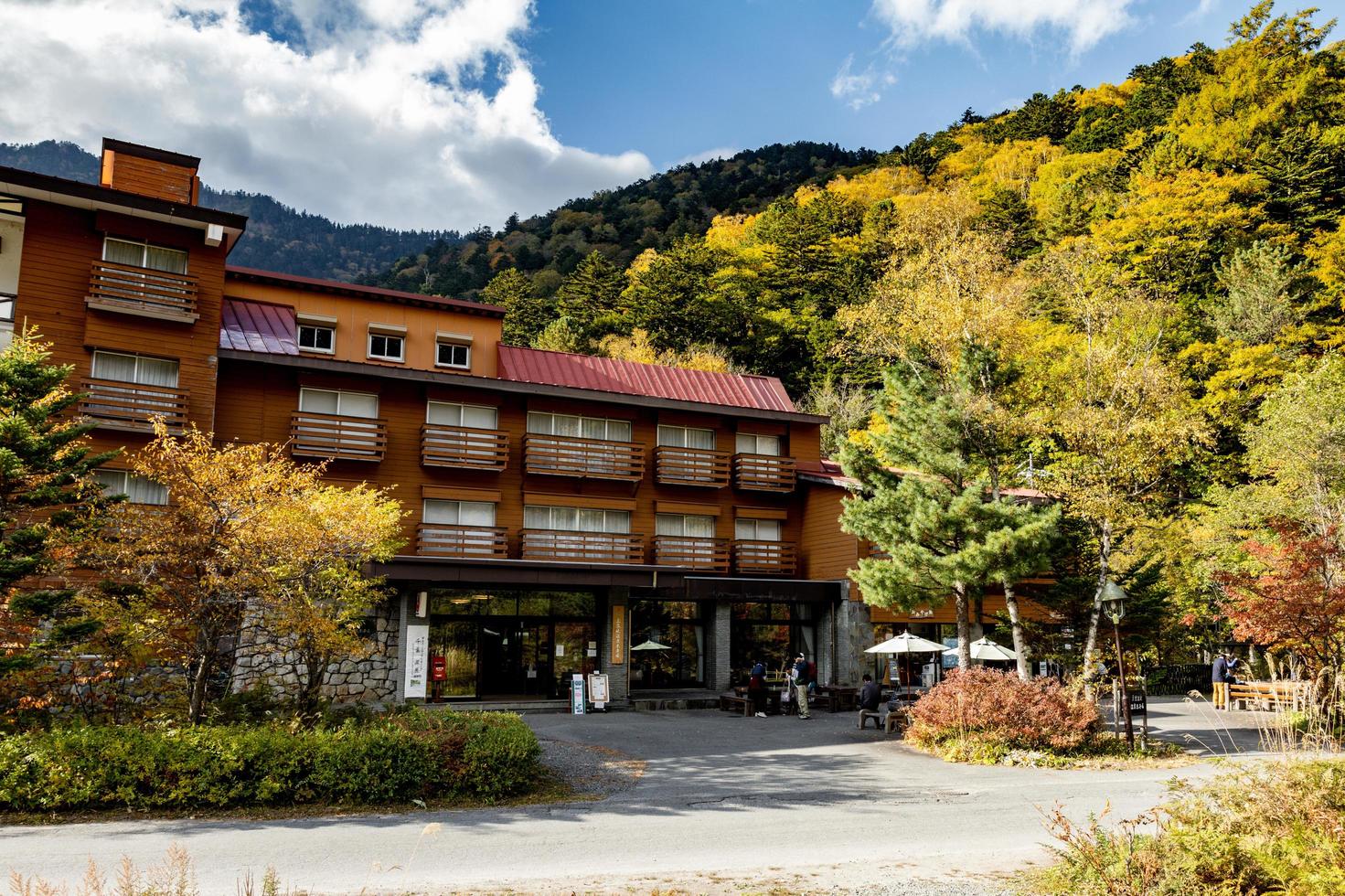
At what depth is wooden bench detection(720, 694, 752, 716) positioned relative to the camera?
1012 inches

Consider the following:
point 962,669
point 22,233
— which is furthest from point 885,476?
point 22,233

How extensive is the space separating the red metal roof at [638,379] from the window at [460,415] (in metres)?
1.59

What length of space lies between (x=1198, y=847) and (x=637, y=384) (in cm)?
2715

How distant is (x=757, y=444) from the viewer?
3400 centimetres

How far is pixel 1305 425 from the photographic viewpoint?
27734 millimetres

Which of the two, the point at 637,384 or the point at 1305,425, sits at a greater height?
the point at 637,384

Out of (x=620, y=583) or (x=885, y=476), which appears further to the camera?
(x=620, y=583)

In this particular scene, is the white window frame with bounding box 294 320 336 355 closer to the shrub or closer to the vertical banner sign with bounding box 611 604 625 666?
the vertical banner sign with bounding box 611 604 625 666

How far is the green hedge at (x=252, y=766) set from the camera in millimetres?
11688

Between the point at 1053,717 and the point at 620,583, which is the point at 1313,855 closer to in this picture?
the point at 1053,717

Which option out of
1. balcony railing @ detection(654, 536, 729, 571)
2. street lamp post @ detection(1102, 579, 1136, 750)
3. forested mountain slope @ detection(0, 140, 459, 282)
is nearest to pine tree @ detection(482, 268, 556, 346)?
balcony railing @ detection(654, 536, 729, 571)

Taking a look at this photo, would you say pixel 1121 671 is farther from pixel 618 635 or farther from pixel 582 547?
pixel 582 547

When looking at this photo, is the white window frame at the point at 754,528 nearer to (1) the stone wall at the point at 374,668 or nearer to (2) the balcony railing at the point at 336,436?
(1) the stone wall at the point at 374,668

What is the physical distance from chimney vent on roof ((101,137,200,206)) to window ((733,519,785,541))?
21103mm
